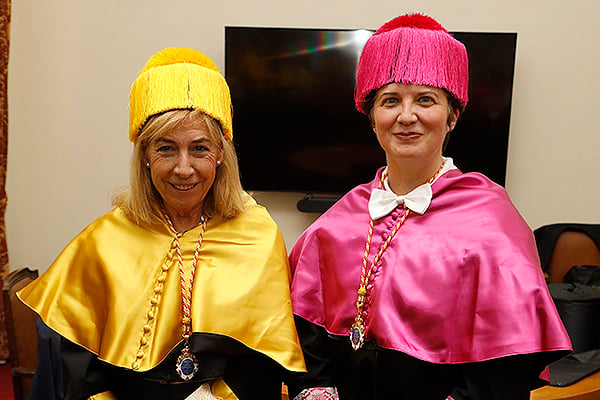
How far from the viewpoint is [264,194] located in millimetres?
4301

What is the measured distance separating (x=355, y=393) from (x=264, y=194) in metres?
2.67

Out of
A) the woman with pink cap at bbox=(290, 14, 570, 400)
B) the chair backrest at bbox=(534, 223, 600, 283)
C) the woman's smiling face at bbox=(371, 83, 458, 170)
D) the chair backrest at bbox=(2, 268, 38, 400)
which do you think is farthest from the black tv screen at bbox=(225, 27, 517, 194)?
the woman's smiling face at bbox=(371, 83, 458, 170)

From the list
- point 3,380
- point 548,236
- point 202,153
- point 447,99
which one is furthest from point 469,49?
point 3,380

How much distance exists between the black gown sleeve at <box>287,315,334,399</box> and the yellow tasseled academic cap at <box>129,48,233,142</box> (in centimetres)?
65

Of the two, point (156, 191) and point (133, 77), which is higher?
point (133, 77)

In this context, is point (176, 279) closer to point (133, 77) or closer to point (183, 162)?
point (183, 162)

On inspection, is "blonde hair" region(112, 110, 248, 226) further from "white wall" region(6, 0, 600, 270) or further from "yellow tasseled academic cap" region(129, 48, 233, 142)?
"white wall" region(6, 0, 600, 270)

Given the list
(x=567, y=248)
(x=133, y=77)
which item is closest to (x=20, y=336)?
(x=133, y=77)

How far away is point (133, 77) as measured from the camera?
421 cm

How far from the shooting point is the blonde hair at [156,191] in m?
1.74

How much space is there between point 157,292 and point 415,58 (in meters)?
0.99

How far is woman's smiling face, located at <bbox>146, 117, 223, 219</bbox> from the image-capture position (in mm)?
1688

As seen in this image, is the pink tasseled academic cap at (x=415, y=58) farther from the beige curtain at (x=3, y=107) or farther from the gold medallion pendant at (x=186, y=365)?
the beige curtain at (x=3, y=107)

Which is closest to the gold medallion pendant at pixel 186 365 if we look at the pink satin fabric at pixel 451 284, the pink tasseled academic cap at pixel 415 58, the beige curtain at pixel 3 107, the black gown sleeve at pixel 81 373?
the black gown sleeve at pixel 81 373
